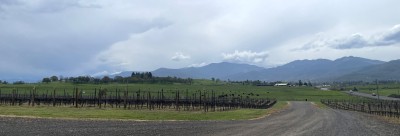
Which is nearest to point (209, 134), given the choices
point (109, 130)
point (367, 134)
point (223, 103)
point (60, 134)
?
point (109, 130)

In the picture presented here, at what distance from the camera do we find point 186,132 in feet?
98.9

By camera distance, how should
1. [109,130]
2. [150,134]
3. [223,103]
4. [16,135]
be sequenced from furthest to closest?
[223,103], [109,130], [150,134], [16,135]

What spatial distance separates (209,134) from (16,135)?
11607 millimetres

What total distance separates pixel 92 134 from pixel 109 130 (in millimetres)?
2872

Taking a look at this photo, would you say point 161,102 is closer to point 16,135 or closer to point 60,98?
point 60,98

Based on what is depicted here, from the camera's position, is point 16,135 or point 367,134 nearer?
point 16,135

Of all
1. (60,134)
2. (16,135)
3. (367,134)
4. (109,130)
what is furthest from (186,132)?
(367,134)

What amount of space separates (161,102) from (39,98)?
90.6 ft

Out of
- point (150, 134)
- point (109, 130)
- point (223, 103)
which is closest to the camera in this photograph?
point (150, 134)

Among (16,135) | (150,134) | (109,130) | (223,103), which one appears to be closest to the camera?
(16,135)

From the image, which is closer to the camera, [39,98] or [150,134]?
[150,134]

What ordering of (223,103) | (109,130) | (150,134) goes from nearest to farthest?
(150,134)
(109,130)
(223,103)

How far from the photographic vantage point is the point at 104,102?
102062mm

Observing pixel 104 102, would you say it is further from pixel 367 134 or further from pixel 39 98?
pixel 367 134
